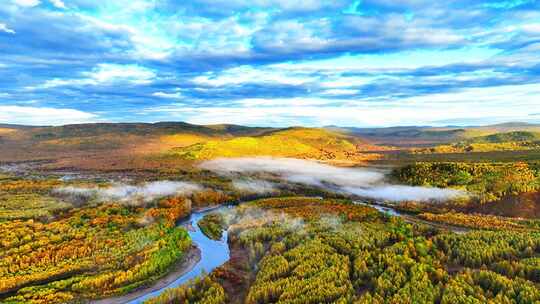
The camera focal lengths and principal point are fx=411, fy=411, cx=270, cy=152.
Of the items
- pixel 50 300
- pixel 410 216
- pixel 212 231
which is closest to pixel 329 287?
pixel 50 300

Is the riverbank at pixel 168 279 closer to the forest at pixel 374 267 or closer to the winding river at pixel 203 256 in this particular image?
the winding river at pixel 203 256

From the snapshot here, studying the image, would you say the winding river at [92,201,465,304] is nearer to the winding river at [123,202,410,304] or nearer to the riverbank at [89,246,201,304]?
the winding river at [123,202,410,304]

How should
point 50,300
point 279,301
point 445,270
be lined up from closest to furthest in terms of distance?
point 279,301, point 50,300, point 445,270

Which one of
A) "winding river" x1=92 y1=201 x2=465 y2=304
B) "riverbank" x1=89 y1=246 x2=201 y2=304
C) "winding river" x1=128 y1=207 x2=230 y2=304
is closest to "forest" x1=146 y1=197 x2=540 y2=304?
"winding river" x1=128 y1=207 x2=230 y2=304

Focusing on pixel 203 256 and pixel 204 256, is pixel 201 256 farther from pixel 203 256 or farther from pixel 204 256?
pixel 204 256

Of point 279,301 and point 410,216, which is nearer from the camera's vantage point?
point 279,301

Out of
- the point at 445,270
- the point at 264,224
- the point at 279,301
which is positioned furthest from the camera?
the point at 264,224

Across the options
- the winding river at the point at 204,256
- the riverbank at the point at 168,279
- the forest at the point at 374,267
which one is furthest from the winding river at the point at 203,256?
the forest at the point at 374,267

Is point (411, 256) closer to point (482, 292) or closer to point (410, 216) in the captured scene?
point (482, 292)
